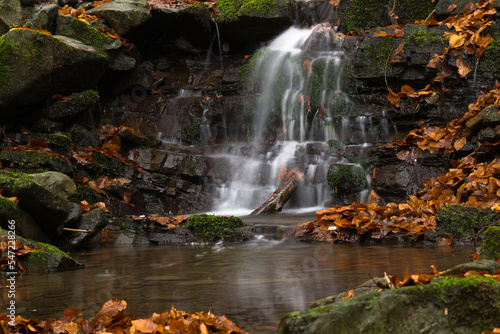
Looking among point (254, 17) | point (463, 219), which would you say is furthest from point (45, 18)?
point (463, 219)

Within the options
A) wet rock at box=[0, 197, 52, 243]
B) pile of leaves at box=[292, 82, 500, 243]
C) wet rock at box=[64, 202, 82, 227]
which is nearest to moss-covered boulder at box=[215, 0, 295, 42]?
pile of leaves at box=[292, 82, 500, 243]

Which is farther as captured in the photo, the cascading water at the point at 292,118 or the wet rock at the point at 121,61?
the wet rock at the point at 121,61

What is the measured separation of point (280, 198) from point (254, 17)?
19.3ft

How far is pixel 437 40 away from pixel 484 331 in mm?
8273

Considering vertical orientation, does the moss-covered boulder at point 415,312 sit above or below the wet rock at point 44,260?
above

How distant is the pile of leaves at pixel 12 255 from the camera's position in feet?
11.9

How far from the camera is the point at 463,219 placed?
446 cm

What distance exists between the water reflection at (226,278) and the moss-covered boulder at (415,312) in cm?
57

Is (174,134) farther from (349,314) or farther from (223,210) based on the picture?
(349,314)

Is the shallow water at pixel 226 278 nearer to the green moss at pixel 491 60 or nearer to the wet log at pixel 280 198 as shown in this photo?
the wet log at pixel 280 198

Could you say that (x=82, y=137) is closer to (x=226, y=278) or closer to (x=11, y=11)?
(x=11, y=11)

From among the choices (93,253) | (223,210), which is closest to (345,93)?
Answer: (223,210)

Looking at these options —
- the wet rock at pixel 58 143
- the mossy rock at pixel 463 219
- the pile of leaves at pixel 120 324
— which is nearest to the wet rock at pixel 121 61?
the wet rock at pixel 58 143

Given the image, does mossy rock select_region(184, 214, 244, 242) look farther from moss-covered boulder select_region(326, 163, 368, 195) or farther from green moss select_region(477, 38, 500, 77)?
green moss select_region(477, 38, 500, 77)
